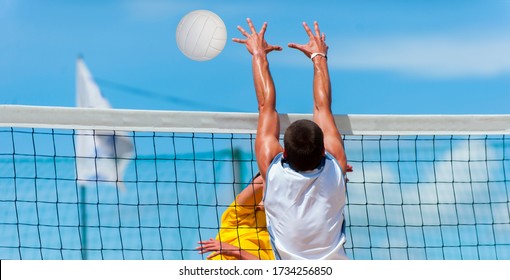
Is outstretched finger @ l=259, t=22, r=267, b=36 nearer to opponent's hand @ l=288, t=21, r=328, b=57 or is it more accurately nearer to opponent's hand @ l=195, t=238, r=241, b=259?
opponent's hand @ l=288, t=21, r=328, b=57

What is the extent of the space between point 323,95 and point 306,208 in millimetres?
932

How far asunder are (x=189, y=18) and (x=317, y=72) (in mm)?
2275

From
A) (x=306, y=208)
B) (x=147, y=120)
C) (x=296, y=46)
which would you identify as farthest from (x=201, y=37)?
(x=306, y=208)

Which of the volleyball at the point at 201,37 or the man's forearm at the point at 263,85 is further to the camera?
the volleyball at the point at 201,37

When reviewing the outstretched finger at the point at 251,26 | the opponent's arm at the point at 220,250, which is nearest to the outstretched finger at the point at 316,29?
the outstretched finger at the point at 251,26

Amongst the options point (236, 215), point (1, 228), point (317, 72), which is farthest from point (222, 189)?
point (317, 72)

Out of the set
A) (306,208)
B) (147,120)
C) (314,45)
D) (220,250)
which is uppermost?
(314,45)

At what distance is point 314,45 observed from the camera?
18.9 ft

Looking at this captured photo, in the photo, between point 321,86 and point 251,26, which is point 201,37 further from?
point 321,86

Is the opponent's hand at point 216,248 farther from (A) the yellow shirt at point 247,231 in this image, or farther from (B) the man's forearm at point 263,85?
(B) the man's forearm at point 263,85

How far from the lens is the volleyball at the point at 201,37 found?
7.35m

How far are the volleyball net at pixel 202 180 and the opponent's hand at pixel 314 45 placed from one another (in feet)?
1.63

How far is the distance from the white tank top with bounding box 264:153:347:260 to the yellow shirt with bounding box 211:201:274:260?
41.1 inches
